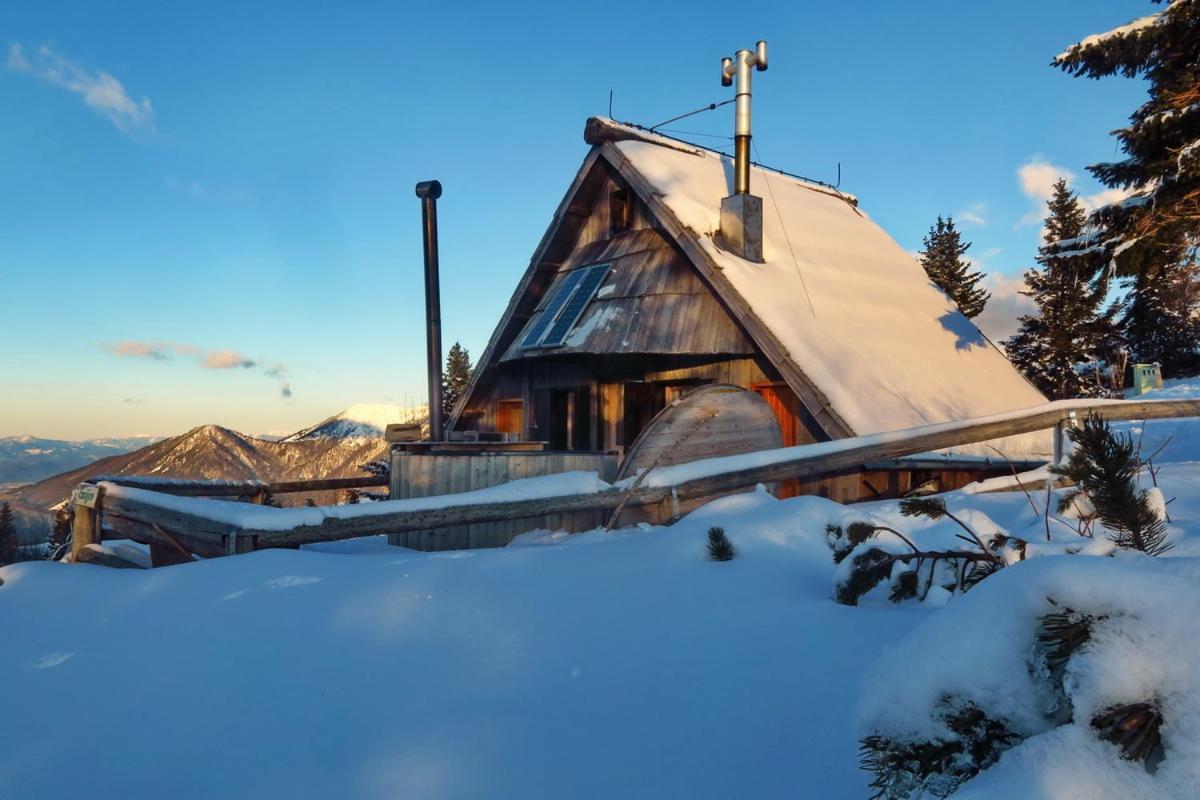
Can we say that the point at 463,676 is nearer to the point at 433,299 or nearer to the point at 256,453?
the point at 433,299

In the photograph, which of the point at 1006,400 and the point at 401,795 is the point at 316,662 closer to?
the point at 401,795

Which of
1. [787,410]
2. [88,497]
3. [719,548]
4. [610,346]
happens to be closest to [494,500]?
[719,548]

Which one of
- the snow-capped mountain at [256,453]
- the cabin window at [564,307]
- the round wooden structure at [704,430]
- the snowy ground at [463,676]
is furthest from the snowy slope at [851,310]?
the snow-capped mountain at [256,453]

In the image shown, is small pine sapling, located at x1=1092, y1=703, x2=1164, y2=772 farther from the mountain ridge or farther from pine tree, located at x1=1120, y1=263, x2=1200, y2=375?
the mountain ridge

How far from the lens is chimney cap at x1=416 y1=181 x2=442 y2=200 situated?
1625 cm

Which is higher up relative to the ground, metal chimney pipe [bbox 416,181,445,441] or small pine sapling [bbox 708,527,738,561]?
metal chimney pipe [bbox 416,181,445,441]

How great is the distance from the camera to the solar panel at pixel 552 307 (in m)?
13.6

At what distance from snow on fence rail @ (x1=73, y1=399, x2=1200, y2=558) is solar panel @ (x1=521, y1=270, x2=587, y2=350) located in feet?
26.5

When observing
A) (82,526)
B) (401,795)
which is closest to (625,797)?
(401,795)

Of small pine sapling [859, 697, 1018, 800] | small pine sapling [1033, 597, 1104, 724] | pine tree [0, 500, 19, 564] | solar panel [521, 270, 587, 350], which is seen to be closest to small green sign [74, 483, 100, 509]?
small pine sapling [859, 697, 1018, 800]

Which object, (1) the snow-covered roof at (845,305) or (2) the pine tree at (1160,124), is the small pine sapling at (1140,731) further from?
(2) the pine tree at (1160,124)

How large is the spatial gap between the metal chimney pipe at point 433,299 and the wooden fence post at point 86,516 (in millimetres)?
11026

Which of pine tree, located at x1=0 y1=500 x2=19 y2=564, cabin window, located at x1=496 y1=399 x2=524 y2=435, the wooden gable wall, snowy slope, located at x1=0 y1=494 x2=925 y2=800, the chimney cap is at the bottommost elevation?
pine tree, located at x1=0 y1=500 x2=19 y2=564

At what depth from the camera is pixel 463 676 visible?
2.82 meters
